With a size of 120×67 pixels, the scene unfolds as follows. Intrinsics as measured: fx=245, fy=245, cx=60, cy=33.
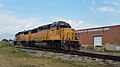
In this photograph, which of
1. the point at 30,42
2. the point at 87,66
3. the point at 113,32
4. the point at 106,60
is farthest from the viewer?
the point at 113,32

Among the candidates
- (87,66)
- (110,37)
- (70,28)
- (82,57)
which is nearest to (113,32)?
(110,37)

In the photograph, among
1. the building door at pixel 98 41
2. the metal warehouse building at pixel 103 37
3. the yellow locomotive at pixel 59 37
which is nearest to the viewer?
the yellow locomotive at pixel 59 37

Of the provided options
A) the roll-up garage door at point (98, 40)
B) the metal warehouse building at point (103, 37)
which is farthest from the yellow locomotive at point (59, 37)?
the roll-up garage door at point (98, 40)

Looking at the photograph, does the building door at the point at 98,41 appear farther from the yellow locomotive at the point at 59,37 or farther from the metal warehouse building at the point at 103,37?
the yellow locomotive at the point at 59,37

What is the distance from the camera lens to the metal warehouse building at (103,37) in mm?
46972

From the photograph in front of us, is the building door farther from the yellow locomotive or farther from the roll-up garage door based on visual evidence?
the yellow locomotive

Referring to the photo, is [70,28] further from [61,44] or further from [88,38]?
[88,38]

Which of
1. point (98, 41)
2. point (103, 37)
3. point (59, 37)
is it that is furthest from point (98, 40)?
point (59, 37)

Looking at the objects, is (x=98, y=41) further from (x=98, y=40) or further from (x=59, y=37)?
(x=59, y=37)

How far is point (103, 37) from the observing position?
5025 centimetres

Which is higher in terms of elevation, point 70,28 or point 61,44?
point 70,28

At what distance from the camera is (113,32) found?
4778cm

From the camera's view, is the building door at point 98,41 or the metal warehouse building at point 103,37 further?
the building door at point 98,41

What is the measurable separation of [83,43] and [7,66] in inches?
1735
